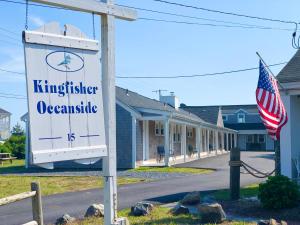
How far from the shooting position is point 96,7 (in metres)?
5.32

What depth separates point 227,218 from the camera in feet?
31.6

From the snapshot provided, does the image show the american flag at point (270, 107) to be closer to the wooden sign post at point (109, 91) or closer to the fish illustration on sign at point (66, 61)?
the wooden sign post at point (109, 91)

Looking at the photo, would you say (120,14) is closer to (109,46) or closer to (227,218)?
(109,46)

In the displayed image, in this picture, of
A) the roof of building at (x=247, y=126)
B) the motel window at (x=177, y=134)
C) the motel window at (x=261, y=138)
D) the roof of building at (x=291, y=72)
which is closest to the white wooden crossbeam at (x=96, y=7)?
the roof of building at (x=291, y=72)

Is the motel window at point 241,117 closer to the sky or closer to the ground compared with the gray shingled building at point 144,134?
closer to the sky

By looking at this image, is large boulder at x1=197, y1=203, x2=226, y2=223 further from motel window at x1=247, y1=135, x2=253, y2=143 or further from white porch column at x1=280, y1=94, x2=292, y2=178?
motel window at x1=247, y1=135, x2=253, y2=143

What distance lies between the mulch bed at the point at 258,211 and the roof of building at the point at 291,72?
4.24 meters

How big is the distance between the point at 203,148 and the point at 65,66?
38.1m

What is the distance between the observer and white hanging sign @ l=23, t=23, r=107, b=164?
14.7 feet

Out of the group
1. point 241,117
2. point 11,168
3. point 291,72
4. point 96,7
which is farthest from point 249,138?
point 96,7

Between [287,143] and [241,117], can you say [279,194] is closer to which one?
[287,143]

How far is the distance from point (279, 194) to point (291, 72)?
17.9 feet

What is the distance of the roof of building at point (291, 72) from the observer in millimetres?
13883

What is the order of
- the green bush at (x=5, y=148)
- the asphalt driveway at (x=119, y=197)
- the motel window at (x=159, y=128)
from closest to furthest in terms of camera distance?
the asphalt driveway at (x=119, y=197) < the motel window at (x=159, y=128) < the green bush at (x=5, y=148)
